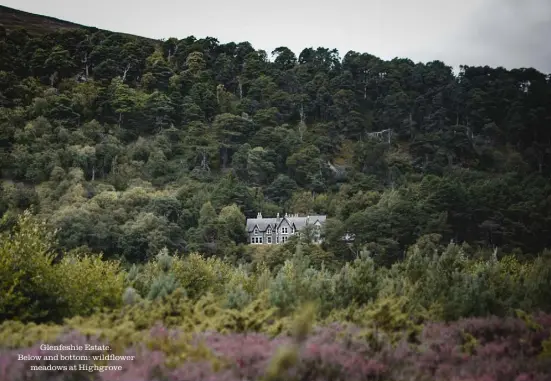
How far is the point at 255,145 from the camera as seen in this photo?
94125 millimetres

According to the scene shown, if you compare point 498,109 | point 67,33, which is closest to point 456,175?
point 498,109

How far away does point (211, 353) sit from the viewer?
8.54 metres

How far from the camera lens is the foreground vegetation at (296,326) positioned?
8.51m

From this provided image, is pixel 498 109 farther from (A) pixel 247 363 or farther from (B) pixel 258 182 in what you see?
(A) pixel 247 363

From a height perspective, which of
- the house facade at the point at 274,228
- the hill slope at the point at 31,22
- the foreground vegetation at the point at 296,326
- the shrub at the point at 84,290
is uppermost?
the hill slope at the point at 31,22

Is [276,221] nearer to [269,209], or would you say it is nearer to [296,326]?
[269,209]

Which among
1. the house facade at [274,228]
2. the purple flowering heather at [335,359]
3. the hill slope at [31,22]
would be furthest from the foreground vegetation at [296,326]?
the hill slope at [31,22]

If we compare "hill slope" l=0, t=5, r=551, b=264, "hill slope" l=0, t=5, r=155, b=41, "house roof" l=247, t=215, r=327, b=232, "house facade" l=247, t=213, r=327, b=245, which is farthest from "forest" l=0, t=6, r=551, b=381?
"hill slope" l=0, t=5, r=155, b=41

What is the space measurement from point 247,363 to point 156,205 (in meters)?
57.2

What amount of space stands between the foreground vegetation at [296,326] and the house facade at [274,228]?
53.8 metres

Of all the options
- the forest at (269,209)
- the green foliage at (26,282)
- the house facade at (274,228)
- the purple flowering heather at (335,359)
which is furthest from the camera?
the house facade at (274,228)

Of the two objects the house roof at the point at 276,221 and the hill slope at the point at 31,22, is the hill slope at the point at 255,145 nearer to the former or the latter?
the house roof at the point at 276,221

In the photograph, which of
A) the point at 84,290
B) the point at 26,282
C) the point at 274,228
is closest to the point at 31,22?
the point at 274,228

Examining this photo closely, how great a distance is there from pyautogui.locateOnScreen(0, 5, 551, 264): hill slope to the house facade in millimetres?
3456
